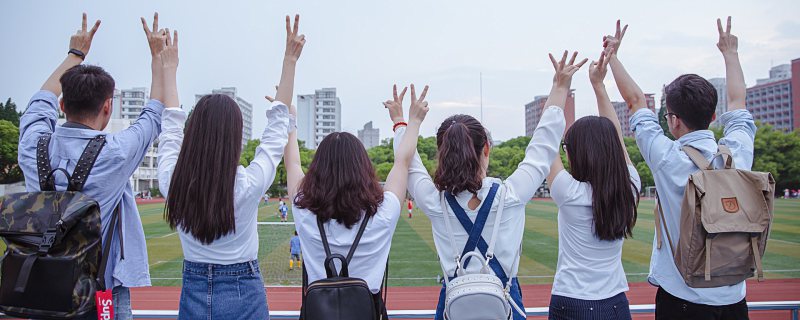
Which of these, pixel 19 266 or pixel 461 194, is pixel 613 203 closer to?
pixel 461 194

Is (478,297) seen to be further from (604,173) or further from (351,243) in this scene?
(604,173)

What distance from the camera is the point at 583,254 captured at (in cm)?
240

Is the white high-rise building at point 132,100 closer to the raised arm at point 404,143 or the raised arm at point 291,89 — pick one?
the raised arm at point 291,89

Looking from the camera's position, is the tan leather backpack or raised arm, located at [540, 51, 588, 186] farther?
raised arm, located at [540, 51, 588, 186]

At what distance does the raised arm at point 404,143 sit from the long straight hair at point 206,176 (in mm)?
654

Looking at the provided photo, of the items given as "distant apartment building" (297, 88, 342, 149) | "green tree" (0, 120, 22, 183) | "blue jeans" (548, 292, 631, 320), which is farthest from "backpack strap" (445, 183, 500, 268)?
"distant apartment building" (297, 88, 342, 149)

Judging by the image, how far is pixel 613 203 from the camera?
2371 millimetres

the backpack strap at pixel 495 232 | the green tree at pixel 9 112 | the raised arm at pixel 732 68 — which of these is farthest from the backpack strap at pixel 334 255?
the green tree at pixel 9 112

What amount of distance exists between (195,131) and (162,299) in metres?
11.3

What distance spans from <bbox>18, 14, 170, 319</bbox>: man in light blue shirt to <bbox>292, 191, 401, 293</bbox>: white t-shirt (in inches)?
28.6

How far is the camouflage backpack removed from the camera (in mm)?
1948

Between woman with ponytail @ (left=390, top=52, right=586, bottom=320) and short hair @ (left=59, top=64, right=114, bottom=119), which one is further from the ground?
short hair @ (left=59, top=64, right=114, bottom=119)

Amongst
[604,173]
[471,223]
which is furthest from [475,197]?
[604,173]

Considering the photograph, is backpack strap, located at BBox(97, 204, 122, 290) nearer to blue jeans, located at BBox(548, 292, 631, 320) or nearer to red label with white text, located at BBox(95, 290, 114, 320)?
red label with white text, located at BBox(95, 290, 114, 320)
